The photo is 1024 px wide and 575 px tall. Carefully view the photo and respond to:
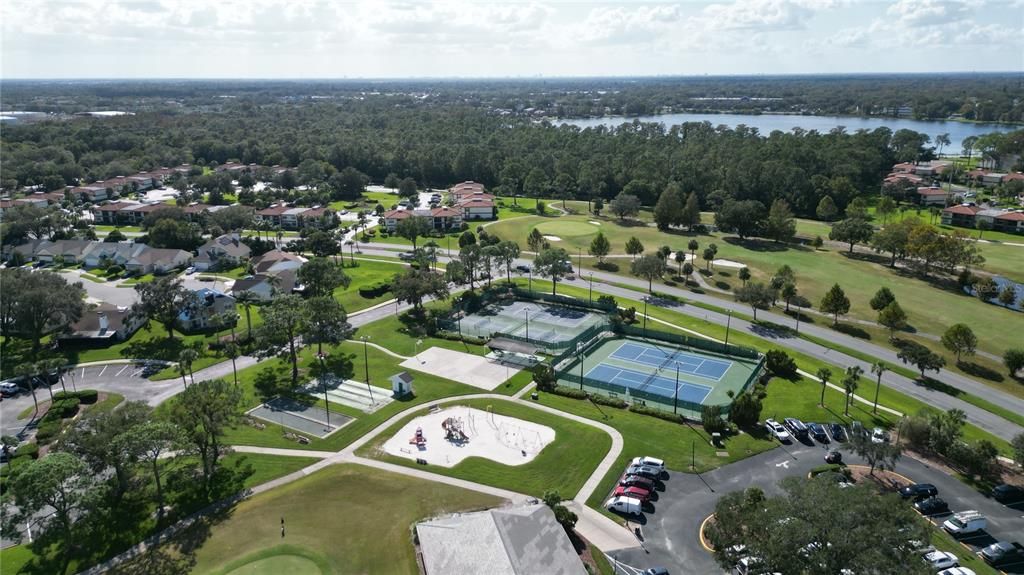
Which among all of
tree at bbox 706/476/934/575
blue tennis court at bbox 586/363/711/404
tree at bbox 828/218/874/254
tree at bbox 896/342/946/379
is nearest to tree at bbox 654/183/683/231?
tree at bbox 828/218/874/254

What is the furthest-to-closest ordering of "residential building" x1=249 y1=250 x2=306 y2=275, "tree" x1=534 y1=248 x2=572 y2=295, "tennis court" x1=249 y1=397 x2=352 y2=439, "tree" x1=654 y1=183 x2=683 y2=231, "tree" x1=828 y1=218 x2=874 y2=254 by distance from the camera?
1. "tree" x1=654 y1=183 x2=683 y2=231
2. "tree" x1=828 y1=218 x2=874 y2=254
3. "residential building" x1=249 y1=250 x2=306 y2=275
4. "tree" x1=534 y1=248 x2=572 y2=295
5. "tennis court" x1=249 y1=397 x2=352 y2=439

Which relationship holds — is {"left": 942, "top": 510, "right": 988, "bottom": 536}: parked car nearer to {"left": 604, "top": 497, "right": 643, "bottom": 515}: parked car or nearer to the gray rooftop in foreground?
{"left": 604, "top": 497, "right": 643, "bottom": 515}: parked car

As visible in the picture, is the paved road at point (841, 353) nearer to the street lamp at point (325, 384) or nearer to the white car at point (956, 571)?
the white car at point (956, 571)

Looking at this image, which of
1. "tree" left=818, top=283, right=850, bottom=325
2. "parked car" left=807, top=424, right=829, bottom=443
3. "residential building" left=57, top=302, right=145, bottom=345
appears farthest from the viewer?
"tree" left=818, top=283, right=850, bottom=325

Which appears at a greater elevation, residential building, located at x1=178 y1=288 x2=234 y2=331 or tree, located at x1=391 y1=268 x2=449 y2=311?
tree, located at x1=391 y1=268 x2=449 y2=311

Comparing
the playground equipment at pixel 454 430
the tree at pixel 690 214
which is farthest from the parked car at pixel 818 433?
the tree at pixel 690 214

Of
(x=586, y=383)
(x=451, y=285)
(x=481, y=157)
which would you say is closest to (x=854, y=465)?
(x=586, y=383)

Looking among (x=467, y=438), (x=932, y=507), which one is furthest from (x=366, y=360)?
(x=932, y=507)
